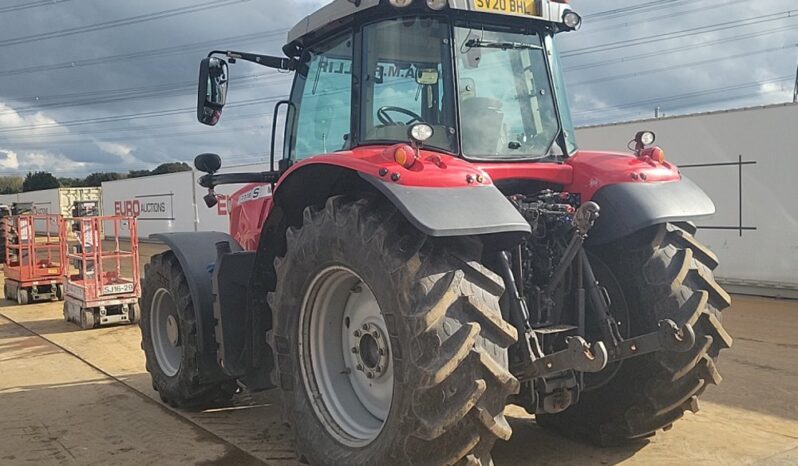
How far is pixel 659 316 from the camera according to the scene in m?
3.94

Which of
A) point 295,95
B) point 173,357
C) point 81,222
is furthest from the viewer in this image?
point 81,222

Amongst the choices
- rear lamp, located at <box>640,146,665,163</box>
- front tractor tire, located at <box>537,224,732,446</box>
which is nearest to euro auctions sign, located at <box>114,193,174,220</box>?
rear lamp, located at <box>640,146,665,163</box>

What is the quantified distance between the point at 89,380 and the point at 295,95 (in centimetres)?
370

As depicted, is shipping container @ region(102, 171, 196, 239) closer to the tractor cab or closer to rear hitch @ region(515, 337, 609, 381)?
the tractor cab

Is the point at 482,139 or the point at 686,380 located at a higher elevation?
the point at 482,139

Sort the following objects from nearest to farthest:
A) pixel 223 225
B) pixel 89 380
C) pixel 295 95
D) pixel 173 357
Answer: pixel 295 95
pixel 173 357
pixel 89 380
pixel 223 225

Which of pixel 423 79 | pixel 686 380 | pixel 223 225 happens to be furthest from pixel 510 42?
pixel 223 225

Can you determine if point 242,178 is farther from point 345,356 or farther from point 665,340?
point 665,340

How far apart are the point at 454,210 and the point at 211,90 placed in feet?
8.24

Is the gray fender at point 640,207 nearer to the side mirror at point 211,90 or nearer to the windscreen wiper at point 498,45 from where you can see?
the windscreen wiper at point 498,45

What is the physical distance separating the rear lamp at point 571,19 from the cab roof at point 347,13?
0.03 m

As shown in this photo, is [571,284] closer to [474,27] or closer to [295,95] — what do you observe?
[474,27]

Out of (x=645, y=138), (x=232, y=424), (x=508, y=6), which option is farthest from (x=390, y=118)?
(x=232, y=424)

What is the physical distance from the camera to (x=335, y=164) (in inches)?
145
